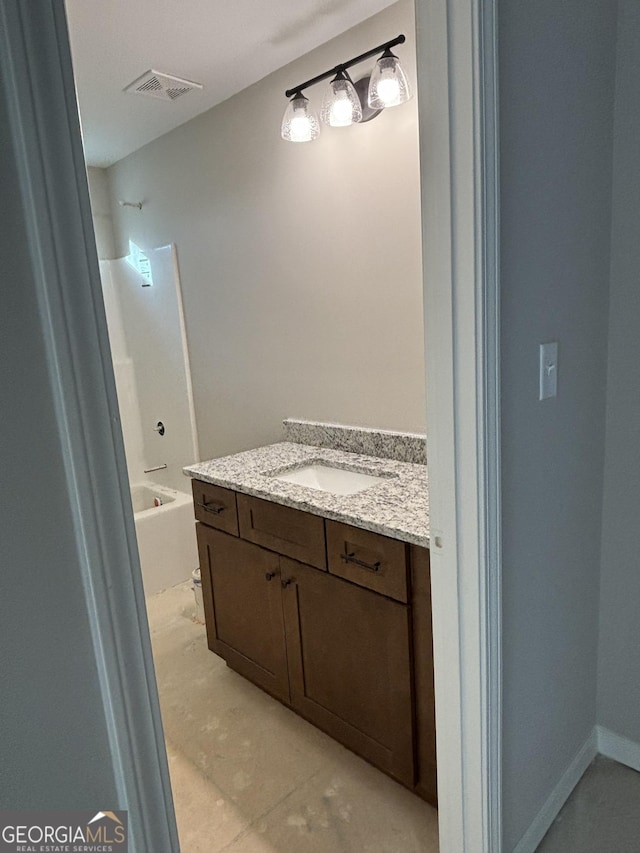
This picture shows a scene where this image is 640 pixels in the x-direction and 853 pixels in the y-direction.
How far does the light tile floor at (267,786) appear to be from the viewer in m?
1.55

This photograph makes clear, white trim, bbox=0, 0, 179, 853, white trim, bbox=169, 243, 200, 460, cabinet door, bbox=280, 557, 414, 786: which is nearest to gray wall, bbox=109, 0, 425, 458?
white trim, bbox=169, 243, 200, 460

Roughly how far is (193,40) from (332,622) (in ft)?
6.66

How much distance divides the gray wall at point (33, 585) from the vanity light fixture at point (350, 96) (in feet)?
5.14

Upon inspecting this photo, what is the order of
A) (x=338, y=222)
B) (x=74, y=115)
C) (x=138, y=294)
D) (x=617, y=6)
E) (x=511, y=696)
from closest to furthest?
(x=74, y=115)
(x=511, y=696)
(x=617, y=6)
(x=338, y=222)
(x=138, y=294)

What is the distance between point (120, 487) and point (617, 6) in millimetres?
1674

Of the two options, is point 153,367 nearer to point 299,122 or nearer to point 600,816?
point 299,122

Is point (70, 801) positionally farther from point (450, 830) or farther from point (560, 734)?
point (560, 734)

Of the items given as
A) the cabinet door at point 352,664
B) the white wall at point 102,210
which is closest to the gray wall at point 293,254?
the white wall at point 102,210

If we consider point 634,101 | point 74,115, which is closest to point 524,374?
point 634,101

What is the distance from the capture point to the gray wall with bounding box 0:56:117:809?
485 mm

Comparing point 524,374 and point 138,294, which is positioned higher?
point 138,294

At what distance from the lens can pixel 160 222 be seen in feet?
9.96

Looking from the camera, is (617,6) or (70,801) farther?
(617,6)

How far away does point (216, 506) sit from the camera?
2.07m
